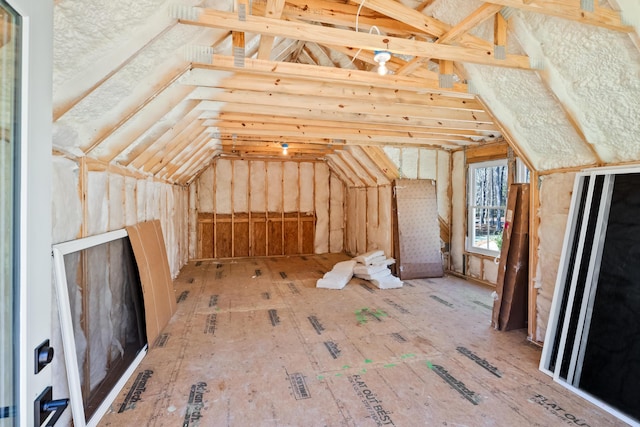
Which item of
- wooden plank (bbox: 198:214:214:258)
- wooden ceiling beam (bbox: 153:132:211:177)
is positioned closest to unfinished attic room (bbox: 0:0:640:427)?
wooden ceiling beam (bbox: 153:132:211:177)

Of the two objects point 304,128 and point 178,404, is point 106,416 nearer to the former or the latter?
point 178,404

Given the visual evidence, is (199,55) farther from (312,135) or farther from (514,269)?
(514,269)

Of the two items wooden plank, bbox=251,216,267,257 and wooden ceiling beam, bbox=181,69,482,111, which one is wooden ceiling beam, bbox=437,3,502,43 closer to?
wooden ceiling beam, bbox=181,69,482,111

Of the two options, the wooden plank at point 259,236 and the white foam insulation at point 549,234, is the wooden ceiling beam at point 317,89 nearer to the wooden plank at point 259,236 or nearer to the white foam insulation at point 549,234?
the white foam insulation at point 549,234

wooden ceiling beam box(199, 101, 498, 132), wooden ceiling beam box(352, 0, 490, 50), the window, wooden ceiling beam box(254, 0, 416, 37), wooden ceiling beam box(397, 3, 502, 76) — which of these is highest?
wooden ceiling beam box(254, 0, 416, 37)

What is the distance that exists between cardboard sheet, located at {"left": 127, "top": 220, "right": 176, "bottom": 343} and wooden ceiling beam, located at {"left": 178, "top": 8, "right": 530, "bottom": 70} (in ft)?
7.41

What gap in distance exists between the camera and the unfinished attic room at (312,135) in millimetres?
916

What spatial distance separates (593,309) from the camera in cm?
250

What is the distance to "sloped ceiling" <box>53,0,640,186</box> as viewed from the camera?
65.5 inches

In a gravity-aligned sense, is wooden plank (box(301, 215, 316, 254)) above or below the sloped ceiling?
below

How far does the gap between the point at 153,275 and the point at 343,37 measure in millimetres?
3043

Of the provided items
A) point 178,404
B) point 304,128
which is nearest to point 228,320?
point 178,404

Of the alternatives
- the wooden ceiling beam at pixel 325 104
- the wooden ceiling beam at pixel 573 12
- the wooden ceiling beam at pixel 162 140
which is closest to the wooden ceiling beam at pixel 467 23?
the wooden ceiling beam at pixel 573 12

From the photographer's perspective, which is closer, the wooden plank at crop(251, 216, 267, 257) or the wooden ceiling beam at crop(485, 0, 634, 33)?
the wooden ceiling beam at crop(485, 0, 634, 33)
